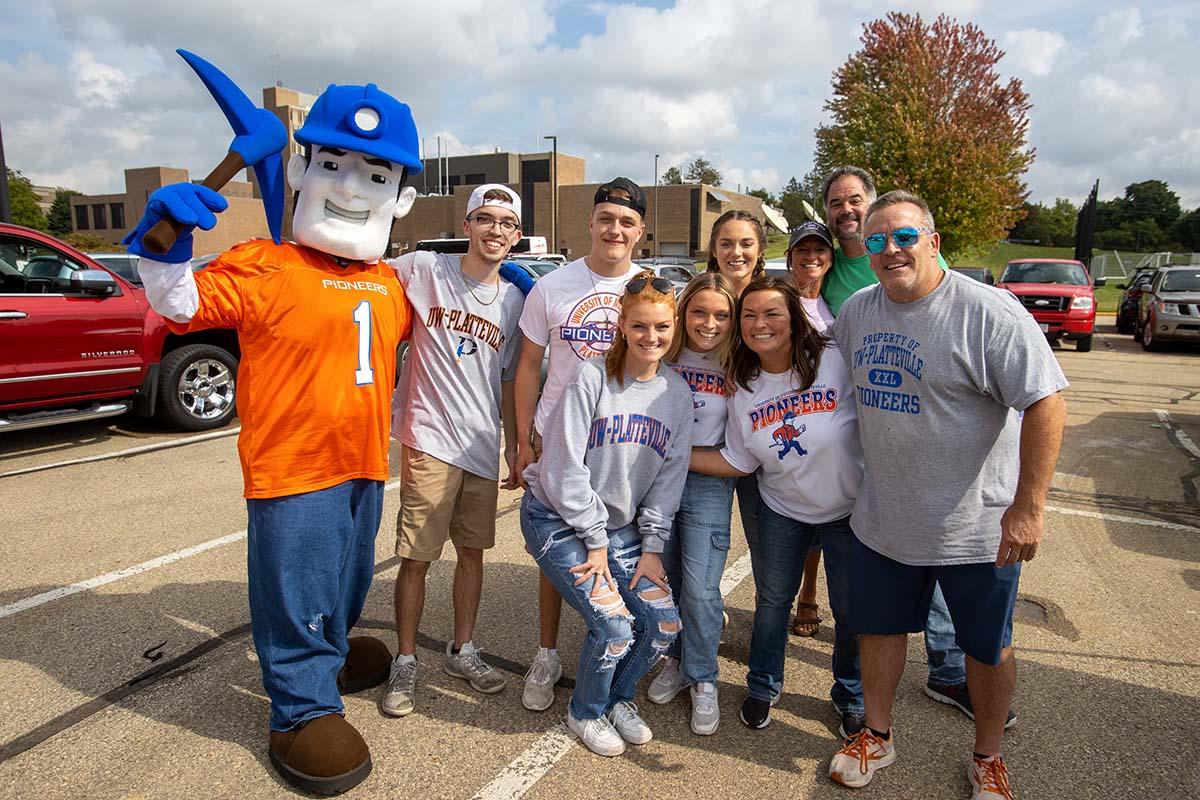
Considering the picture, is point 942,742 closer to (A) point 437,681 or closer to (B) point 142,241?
(A) point 437,681

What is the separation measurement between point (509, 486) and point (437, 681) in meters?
0.86

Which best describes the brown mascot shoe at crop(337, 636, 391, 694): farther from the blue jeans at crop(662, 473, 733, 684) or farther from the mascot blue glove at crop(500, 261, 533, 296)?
the mascot blue glove at crop(500, 261, 533, 296)

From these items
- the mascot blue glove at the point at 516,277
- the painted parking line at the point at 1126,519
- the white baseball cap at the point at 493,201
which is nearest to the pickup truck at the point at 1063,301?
the painted parking line at the point at 1126,519

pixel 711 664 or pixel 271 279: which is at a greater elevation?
pixel 271 279

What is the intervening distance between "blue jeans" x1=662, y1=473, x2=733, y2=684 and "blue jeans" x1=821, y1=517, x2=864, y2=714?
383 millimetres

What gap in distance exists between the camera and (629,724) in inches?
114

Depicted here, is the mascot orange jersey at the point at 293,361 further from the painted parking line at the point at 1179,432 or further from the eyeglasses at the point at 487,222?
the painted parking line at the point at 1179,432

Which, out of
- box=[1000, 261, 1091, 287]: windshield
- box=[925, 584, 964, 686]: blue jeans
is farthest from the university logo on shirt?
box=[1000, 261, 1091, 287]: windshield

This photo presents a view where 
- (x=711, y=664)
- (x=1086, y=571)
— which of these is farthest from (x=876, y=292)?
(x=1086, y=571)

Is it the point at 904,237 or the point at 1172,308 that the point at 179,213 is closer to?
the point at 904,237

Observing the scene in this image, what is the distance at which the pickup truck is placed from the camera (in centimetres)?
1499

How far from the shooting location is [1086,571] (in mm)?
4445

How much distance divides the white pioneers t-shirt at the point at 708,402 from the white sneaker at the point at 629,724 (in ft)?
3.36

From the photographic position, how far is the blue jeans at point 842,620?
Result: 2875mm
